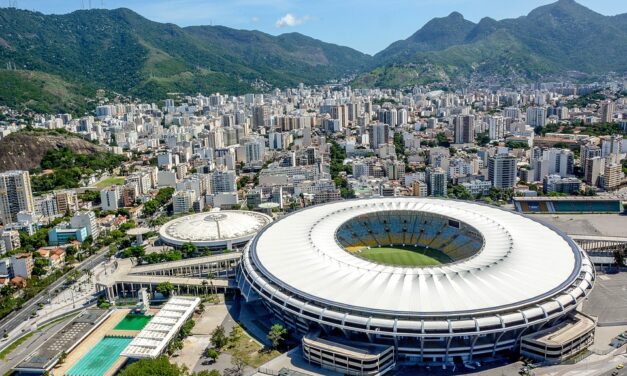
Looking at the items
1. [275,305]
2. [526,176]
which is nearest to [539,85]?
[526,176]

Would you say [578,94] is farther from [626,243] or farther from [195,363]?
[195,363]

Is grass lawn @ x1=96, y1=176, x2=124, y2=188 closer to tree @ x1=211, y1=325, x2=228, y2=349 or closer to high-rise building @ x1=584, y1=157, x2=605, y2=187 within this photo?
tree @ x1=211, y1=325, x2=228, y2=349

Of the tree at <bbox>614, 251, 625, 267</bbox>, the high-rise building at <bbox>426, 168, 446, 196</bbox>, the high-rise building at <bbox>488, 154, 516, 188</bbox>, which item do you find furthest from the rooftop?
the high-rise building at <bbox>488, 154, 516, 188</bbox>

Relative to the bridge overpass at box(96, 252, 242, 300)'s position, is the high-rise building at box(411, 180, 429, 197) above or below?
above

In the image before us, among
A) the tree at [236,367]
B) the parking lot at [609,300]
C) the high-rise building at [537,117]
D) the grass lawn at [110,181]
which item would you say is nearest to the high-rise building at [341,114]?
the high-rise building at [537,117]

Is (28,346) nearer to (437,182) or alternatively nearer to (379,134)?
(437,182)

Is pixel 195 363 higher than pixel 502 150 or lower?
lower

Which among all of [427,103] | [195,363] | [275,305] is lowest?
[195,363]

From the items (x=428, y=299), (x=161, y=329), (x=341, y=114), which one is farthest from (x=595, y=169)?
(x=341, y=114)
